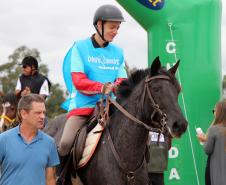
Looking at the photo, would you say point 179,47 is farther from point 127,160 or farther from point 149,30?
point 127,160

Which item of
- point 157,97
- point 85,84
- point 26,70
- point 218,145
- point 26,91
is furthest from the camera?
point 26,70

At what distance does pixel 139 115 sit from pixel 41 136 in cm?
129

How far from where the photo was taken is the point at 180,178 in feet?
32.0

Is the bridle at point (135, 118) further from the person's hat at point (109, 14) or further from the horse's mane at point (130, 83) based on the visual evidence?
the person's hat at point (109, 14)

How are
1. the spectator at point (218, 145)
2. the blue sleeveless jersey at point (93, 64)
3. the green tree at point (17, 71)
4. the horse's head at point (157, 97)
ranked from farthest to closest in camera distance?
the green tree at point (17, 71), the spectator at point (218, 145), the blue sleeveless jersey at point (93, 64), the horse's head at point (157, 97)

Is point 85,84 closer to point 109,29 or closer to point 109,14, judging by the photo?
point 109,29

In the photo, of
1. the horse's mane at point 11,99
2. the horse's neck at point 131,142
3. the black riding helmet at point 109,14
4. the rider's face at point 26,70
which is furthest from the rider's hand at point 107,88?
the rider's face at point 26,70

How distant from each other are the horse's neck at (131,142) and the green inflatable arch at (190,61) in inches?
131

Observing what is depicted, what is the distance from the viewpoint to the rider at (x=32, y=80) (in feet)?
35.6

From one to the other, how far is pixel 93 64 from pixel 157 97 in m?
1.28

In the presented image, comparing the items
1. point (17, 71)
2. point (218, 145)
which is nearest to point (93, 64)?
point (218, 145)

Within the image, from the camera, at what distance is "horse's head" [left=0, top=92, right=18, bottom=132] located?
10.6 m

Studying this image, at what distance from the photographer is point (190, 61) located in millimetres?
9734

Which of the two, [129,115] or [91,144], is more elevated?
[129,115]
